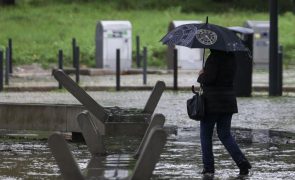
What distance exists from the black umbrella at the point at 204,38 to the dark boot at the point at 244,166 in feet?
3.97

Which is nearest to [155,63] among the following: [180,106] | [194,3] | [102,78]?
[102,78]

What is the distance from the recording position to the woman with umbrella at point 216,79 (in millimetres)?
10031

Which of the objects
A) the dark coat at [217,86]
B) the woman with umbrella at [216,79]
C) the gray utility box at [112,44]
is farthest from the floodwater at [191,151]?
the gray utility box at [112,44]

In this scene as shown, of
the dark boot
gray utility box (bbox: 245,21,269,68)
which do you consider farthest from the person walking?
gray utility box (bbox: 245,21,269,68)

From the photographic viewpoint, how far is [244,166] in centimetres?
1044

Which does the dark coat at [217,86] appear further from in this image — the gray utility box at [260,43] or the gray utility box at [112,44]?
the gray utility box at [260,43]

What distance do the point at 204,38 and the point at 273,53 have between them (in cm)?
1245

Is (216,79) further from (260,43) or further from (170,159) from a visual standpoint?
(260,43)

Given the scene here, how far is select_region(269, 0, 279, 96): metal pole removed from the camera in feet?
72.9

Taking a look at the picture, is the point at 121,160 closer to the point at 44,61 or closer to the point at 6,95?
the point at 6,95

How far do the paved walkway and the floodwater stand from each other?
556 centimetres

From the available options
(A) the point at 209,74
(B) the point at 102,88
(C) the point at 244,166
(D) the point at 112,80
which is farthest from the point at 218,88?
(D) the point at 112,80

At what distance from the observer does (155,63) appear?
3628 cm

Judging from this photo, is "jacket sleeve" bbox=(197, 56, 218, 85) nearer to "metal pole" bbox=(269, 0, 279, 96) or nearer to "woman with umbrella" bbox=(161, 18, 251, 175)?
"woman with umbrella" bbox=(161, 18, 251, 175)
